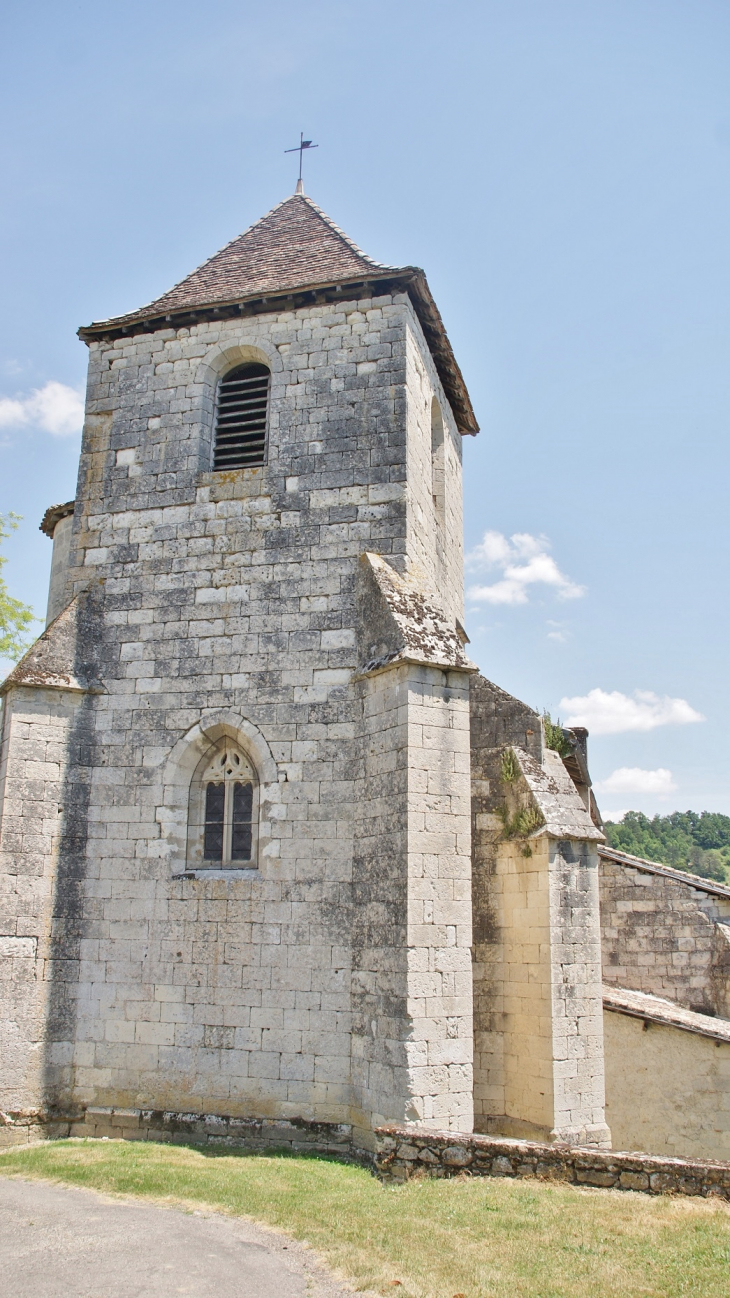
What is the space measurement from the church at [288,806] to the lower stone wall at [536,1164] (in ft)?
1.70

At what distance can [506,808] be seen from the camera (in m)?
9.84

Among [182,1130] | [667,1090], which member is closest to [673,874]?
[667,1090]

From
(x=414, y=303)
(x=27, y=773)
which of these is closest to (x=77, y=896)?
(x=27, y=773)

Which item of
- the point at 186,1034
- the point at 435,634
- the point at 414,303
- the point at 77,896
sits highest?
the point at 414,303

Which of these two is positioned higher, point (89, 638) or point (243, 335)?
point (243, 335)

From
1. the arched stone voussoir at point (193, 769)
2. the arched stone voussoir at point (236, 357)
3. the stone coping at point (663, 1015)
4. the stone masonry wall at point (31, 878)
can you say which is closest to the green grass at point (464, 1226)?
the stone masonry wall at point (31, 878)

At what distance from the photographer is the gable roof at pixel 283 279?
416 inches

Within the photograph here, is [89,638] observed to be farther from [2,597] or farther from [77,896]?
[2,597]

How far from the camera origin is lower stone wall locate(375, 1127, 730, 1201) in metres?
6.42

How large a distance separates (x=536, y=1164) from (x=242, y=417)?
8300 millimetres

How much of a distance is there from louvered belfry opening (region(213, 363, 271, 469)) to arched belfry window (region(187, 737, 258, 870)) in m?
3.33

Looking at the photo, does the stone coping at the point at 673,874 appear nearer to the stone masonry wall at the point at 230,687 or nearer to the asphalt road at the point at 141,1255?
the stone masonry wall at the point at 230,687

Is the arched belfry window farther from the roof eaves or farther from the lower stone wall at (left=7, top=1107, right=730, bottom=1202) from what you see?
the roof eaves

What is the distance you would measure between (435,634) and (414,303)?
4421 mm
